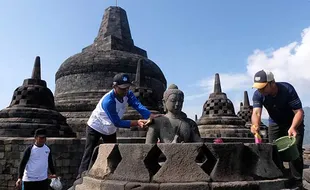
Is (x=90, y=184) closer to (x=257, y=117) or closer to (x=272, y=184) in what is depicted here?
(x=272, y=184)

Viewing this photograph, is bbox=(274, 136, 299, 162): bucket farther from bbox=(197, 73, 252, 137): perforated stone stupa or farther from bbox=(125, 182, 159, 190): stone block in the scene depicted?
bbox=(197, 73, 252, 137): perforated stone stupa

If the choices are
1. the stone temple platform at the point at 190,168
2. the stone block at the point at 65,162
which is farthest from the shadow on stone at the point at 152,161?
the stone block at the point at 65,162

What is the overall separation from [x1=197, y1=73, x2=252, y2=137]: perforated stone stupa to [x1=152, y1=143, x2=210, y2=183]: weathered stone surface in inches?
511

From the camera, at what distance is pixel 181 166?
8.83 ft

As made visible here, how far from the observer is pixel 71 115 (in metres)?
15.0

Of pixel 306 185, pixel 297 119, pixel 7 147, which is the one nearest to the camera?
pixel 297 119

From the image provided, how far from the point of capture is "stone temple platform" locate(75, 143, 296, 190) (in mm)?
2652

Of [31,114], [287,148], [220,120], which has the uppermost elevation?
[31,114]

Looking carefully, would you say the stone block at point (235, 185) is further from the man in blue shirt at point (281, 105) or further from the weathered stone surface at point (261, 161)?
the man in blue shirt at point (281, 105)

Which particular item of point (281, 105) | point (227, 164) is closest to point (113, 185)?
point (227, 164)

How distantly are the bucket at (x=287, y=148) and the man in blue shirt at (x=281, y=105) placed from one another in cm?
9

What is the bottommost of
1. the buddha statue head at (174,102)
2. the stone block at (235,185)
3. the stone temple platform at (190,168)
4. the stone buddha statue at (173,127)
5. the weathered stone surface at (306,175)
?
the weathered stone surface at (306,175)

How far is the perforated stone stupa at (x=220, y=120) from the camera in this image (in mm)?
15531

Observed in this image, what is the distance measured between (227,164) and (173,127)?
2.67 ft
